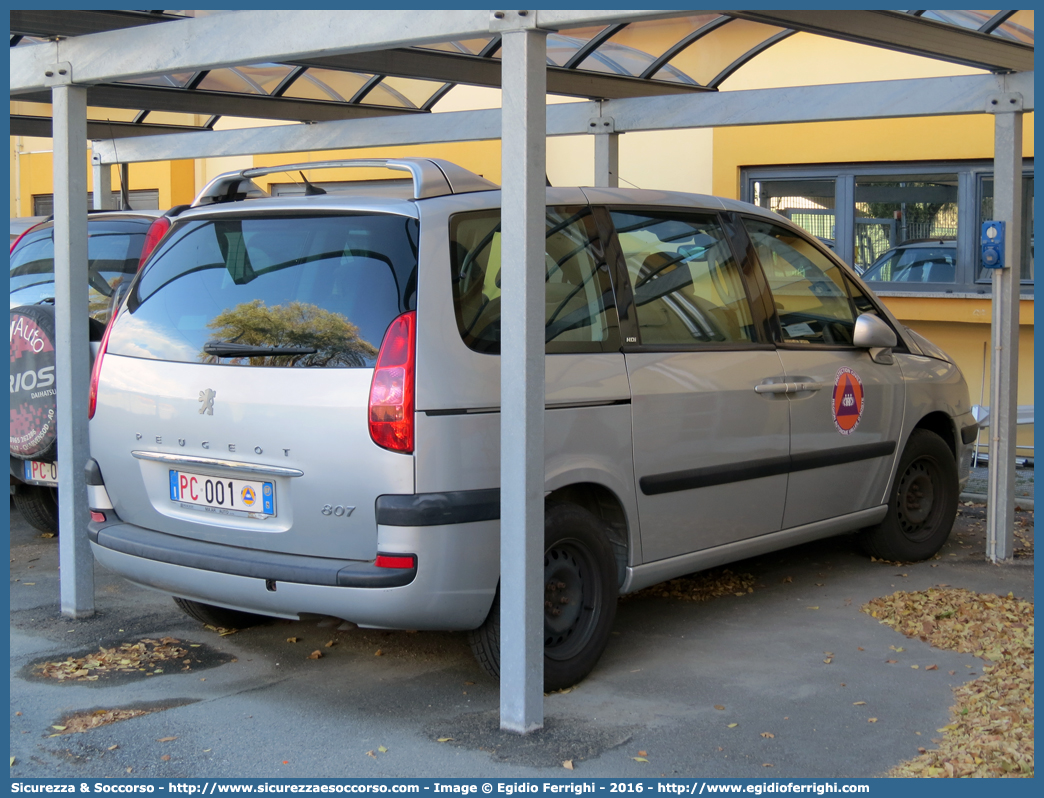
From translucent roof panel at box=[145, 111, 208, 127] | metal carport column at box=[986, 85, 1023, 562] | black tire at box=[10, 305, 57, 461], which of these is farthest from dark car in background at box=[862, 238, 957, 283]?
black tire at box=[10, 305, 57, 461]

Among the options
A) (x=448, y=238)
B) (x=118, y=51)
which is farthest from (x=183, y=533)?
(x=118, y=51)

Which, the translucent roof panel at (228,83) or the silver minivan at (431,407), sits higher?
the translucent roof panel at (228,83)

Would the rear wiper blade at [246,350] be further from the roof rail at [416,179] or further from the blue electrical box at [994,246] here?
the blue electrical box at [994,246]

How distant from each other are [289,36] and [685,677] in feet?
9.82

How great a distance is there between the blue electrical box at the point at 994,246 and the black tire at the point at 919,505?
1.00 metres

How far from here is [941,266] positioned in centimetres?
1070

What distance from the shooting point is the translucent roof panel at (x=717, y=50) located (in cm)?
718

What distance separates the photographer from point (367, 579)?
151 inches

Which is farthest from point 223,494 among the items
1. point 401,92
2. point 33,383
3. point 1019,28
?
point 401,92

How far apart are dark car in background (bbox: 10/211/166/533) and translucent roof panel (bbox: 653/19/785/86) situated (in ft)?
11.6

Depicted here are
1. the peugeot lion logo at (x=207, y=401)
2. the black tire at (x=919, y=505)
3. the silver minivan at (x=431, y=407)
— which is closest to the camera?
the silver minivan at (x=431, y=407)

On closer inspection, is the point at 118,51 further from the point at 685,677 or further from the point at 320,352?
the point at 685,677

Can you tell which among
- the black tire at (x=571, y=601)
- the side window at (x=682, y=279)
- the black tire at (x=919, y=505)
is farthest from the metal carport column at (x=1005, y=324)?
the black tire at (x=571, y=601)

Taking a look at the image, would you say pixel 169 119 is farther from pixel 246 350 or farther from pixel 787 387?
pixel 787 387
